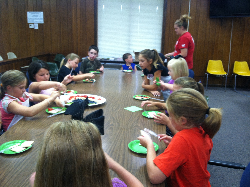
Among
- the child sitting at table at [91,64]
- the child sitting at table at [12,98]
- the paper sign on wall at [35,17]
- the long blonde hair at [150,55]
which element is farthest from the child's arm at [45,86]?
the paper sign on wall at [35,17]

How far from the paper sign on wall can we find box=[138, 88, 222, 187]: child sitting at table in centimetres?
618

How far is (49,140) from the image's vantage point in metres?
0.58

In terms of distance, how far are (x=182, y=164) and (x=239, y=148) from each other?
6.91 feet

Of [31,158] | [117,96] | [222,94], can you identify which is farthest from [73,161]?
[222,94]

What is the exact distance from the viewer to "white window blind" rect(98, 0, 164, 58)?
6.18 meters

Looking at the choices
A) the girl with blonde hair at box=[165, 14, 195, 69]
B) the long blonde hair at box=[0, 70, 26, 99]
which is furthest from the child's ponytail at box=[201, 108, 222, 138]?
the girl with blonde hair at box=[165, 14, 195, 69]

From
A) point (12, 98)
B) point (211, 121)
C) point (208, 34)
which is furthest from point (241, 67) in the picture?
point (12, 98)

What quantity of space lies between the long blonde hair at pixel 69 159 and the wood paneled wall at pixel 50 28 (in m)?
6.04

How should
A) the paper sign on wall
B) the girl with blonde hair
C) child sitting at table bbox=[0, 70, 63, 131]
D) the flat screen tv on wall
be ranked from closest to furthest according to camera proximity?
child sitting at table bbox=[0, 70, 63, 131] → the girl with blonde hair → the flat screen tv on wall → the paper sign on wall

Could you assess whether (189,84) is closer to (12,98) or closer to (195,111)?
(195,111)

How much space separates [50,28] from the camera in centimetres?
636

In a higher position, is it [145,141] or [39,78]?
[39,78]

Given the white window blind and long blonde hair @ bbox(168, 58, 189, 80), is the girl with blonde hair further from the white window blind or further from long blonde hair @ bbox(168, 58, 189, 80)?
the white window blind

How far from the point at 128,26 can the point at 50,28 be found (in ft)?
7.30
